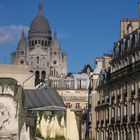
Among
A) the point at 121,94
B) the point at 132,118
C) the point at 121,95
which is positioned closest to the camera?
the point at 132,118

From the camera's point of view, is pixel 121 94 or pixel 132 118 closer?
pixel 132 118

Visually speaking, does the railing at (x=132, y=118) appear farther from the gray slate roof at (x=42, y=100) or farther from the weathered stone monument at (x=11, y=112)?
the weathered stone monument at (x=11, y=112)

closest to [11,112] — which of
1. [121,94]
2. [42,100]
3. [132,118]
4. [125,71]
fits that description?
[42,100]

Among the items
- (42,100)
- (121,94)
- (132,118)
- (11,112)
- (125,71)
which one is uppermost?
(125,71)

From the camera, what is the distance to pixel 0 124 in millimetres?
18719

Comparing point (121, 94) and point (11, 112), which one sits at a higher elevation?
point (121, 94)

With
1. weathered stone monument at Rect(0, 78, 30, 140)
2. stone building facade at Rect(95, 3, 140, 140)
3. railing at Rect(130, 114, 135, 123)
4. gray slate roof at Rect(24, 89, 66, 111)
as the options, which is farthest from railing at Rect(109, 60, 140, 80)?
weathered stone monument at Rect(0, 78, 30, 140)

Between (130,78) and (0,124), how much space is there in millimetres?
55758

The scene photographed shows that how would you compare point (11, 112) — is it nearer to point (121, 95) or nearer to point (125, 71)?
point (125, 71)

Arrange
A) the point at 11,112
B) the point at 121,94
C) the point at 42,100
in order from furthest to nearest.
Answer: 1. the point at 121,94
2. the point at 42,100
3. the point at 11,112

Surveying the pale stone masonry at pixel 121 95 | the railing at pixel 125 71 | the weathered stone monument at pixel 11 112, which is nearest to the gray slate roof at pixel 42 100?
the weathered stone monument at pixel 11 112

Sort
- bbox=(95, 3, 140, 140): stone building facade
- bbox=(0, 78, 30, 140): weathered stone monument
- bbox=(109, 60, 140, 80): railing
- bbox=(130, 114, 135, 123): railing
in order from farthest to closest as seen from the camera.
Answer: bbox=(109, 60, 140, 80): railing → bbox=(95, 3, 140, 140): stone building facade → bbox=(130, 114, 135, 123): railing → bbox=(0, 78, 30, 140): weathered stone monument

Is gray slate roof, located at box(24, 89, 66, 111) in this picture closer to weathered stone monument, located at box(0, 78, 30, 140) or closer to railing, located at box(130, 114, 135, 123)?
weathered stone monument, located at box(0, 78, 30, 140)

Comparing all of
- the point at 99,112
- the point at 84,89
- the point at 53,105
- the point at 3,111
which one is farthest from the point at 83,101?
the point at 3,111
